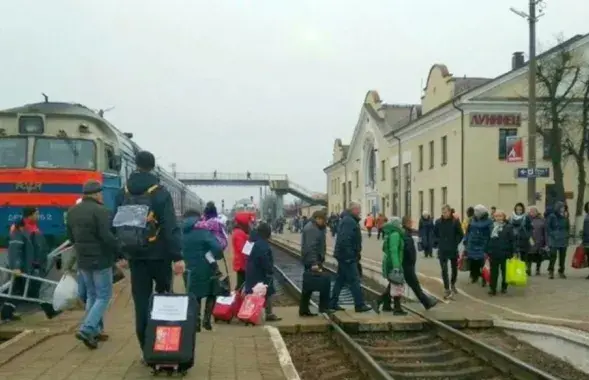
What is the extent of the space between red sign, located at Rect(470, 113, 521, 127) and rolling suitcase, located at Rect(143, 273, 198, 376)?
122 ft

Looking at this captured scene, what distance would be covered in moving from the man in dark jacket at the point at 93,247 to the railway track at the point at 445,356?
7.93ft

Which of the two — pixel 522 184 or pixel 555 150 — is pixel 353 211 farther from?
pixel 522 184

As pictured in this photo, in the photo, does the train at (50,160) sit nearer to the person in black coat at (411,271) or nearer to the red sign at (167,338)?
the person in black coat at (411,271)

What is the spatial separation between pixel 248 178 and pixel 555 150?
236 ft

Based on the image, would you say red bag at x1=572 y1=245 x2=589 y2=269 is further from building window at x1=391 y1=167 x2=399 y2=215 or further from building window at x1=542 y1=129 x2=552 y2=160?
building window at x1=391 y1=167 x2=399 y2=215

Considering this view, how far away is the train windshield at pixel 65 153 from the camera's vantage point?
16797 mm

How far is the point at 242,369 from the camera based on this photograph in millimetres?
7867

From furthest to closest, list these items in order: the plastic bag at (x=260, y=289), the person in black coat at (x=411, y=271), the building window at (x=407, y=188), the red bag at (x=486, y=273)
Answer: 1. the building window at (x=407, y=188)
2. the red bag at (x=486, y=273)
3. the person in black coat at (x=411, y=271)
4. the plastic bag at (x=260, y=289)

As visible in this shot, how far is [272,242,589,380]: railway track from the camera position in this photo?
889cm

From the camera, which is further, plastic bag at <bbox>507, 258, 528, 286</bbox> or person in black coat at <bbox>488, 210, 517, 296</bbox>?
plastic bag at <bbox>507, 258, 528, 286</bbox>

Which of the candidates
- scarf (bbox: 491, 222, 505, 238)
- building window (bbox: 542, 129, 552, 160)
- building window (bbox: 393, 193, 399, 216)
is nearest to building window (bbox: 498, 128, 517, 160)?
building window (bbox: 542, 129, 552, 160)

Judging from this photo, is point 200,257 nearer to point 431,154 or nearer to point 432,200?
point 432,200

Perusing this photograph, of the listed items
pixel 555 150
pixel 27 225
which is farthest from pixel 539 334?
pixel 555 150

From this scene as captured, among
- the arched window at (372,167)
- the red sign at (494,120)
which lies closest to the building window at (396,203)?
the arched window at (372,167)
